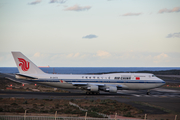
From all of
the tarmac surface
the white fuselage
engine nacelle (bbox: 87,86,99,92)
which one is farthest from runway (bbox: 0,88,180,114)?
the white fuselage

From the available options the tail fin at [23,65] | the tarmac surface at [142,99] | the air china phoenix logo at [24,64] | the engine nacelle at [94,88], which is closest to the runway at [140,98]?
the tarmac surface at [142,99]

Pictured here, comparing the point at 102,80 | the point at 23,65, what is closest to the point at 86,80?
the point at 102,80

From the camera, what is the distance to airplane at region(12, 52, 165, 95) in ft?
145

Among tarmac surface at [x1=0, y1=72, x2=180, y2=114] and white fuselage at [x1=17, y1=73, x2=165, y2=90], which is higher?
white fuselage at [x1=17, y1=73, x2=165, y2=90]

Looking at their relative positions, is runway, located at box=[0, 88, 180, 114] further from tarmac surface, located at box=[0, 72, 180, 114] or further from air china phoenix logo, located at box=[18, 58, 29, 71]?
air china phoenix logo, located at box=[18, 58, 29, 71]

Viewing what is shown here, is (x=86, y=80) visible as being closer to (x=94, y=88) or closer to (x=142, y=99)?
(x=94, y=88)

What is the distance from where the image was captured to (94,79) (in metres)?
45.3

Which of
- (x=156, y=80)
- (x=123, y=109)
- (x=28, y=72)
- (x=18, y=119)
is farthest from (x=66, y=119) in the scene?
(x=156, y=80)

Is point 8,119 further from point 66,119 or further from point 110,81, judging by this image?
point 110,81

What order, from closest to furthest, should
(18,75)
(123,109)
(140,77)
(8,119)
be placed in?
(8,119), (123,109), (18,75), (140,77)

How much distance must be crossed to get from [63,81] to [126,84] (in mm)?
13072

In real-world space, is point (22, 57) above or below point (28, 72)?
above

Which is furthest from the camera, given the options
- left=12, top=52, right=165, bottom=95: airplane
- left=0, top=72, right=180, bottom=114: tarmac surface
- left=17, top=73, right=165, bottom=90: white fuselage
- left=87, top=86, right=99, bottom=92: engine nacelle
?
left=17, top=73, right=165, bottom=90: white fuselage

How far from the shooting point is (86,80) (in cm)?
4509
